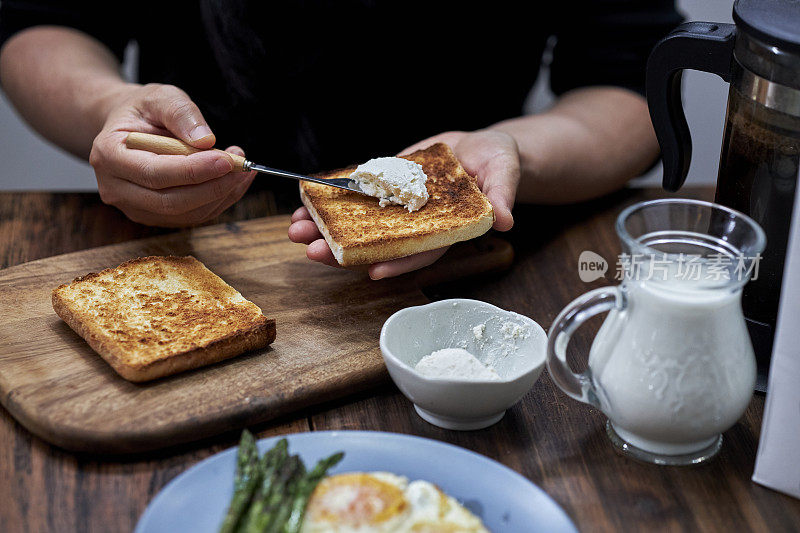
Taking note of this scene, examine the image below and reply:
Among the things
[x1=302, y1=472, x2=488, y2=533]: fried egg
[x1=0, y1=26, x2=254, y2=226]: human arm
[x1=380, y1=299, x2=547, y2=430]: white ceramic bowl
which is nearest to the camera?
[x1=302, y1=472, x2=488, y2=533]: fried egg

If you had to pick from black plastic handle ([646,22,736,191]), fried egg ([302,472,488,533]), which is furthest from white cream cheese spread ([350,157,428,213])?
fried egg ([302,472,488,533])

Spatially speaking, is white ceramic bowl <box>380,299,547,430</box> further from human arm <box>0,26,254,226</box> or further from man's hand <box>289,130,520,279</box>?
human arm <box>0,26,254,226</box>

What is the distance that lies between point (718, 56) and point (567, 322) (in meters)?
0.57

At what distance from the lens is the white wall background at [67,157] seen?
4219mm

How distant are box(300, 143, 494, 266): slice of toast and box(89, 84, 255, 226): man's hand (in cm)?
22

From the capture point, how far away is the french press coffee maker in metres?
1.24

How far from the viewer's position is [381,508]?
1070 millimetres

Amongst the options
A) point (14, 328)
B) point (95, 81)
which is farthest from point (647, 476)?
point (95, 81)

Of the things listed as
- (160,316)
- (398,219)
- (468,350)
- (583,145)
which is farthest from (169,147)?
(583,145)

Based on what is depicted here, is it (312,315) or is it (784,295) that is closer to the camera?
(784,295)

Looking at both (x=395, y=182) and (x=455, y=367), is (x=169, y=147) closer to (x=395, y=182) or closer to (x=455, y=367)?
(x=395, y=182)

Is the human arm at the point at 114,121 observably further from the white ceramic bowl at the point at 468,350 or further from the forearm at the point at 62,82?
the white ceramic bowl at the point at 468,350

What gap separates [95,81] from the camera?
7.18ft

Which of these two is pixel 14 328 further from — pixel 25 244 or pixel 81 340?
pixel 25 244
